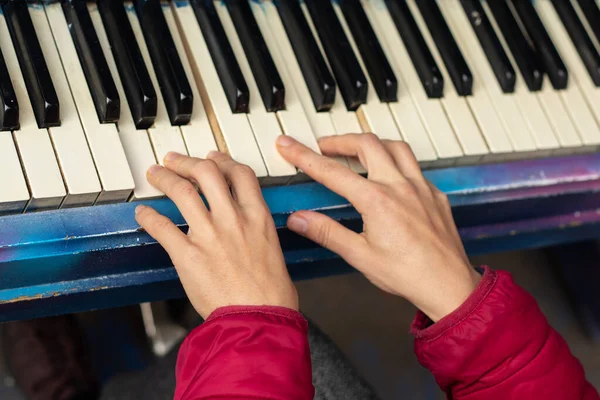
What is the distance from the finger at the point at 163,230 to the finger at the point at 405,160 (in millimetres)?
363

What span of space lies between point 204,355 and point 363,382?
35 centimetres

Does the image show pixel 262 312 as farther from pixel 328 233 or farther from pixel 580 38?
pixel 580 38

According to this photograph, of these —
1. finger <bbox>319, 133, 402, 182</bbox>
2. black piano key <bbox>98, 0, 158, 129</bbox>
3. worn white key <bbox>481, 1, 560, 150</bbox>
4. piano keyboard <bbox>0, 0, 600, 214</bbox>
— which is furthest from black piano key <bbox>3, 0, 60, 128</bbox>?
worn white key <bbox>481, 1, 560, 150</bbox>

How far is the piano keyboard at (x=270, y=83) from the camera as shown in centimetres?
100

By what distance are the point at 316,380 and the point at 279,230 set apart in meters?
0.27

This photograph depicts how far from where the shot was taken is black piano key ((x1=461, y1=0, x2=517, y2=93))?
1317mm

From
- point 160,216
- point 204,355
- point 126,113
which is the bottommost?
point 204,355

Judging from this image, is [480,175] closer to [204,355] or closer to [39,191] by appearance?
[204,355]

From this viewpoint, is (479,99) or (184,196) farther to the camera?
(479,99)

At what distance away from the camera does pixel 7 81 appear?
38.9 inches

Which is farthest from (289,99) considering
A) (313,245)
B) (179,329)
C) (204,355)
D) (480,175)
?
(179,329)

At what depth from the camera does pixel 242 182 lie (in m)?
0.99

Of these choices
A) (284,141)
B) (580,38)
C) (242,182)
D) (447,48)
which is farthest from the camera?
(580,38)

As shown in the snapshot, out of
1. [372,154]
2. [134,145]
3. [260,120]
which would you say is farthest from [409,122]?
[134,145]
